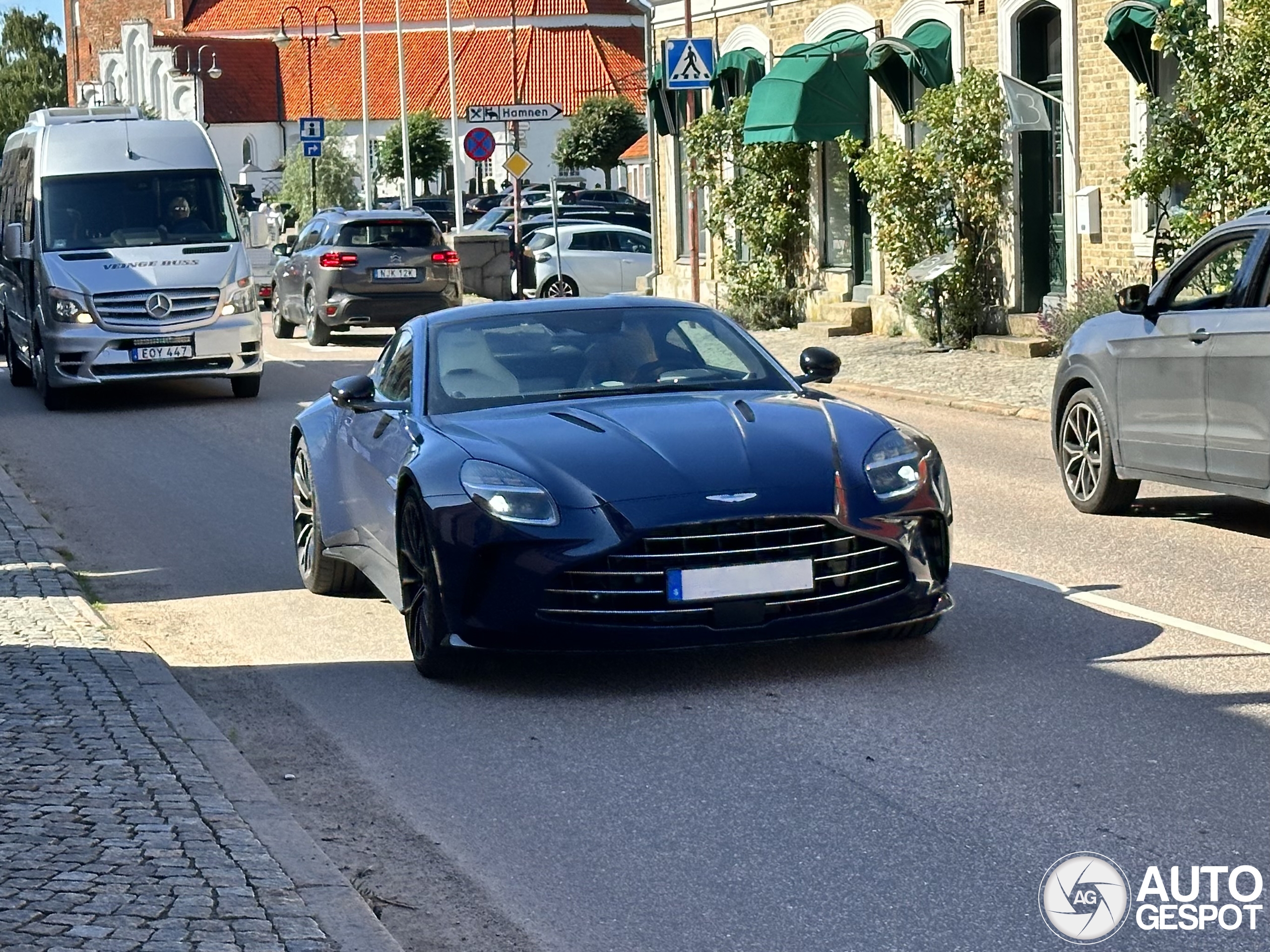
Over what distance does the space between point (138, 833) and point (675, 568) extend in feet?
7.61

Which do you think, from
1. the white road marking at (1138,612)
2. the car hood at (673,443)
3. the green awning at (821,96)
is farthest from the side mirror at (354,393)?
the green awning at (821,96)

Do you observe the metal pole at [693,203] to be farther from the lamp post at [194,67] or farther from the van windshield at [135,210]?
the lamp post at [194,67]

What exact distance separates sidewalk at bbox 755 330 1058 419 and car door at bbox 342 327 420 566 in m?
8.71

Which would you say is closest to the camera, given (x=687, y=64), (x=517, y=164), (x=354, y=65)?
(x=687, y=64)

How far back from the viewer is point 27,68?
138 metres

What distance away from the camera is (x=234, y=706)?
25.5ft

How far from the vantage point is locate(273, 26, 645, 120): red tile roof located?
96.6 meters

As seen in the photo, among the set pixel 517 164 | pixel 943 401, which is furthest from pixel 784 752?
pixel 517 164

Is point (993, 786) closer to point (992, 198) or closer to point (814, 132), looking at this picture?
point (992, 198)

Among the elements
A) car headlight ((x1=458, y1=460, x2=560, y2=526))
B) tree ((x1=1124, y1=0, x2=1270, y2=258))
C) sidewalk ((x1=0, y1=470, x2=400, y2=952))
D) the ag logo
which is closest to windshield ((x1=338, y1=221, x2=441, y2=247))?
tree ((x1=1124, y1=0, x2=1270, y2=258))

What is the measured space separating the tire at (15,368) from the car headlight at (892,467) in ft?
56.0

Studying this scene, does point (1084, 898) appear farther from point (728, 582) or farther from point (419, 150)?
point (419, 150)

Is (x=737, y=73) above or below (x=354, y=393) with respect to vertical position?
above

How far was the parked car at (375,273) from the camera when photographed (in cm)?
2783
